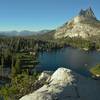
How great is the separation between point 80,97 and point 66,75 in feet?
12.5

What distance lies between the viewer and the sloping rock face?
29.5 m

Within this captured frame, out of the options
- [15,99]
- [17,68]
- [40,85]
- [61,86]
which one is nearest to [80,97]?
[61,86]

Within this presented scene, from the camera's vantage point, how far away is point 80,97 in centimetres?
3291

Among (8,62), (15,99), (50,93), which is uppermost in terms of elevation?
(50,93)

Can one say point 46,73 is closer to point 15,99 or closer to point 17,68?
point 15,99

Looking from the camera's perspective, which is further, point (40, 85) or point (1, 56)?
point (1, 56)

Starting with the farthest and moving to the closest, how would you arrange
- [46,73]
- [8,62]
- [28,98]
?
[8,62] → [46,73] → [28,98]

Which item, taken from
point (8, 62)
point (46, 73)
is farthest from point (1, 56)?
point (46, 73)

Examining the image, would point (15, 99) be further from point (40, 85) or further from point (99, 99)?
point (99, 99)

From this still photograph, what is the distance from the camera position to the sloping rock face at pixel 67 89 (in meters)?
29.5

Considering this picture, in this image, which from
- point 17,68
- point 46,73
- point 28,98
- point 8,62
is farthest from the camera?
point 8,62

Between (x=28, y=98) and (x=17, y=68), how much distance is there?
4640 inches

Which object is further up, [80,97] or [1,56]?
[80,97]

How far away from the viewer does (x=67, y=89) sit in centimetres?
3244
